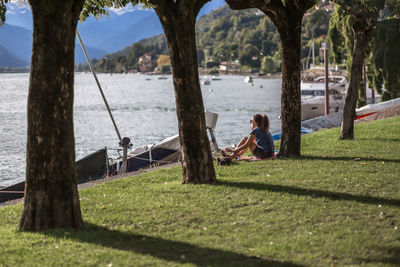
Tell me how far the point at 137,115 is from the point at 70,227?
53247 millimetres

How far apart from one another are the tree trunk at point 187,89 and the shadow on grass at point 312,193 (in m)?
0.53

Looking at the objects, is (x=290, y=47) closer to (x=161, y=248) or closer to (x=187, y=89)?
(x=187, y=89)

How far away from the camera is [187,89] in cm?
903

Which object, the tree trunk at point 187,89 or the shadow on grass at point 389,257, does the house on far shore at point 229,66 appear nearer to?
the tree trunk at point 187,89

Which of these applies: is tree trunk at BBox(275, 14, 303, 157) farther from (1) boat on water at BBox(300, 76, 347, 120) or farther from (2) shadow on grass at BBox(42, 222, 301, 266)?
(1) boat on water at BBox(300, 76, 347, 120)

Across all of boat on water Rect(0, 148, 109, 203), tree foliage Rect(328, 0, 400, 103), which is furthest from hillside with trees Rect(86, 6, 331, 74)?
boat on water Rect(0, 148, 109, 203)

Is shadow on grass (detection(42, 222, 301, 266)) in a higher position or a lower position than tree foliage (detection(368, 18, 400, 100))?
lower

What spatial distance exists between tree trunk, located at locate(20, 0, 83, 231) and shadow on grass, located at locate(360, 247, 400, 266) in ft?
11.6

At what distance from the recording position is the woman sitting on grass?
483 inches

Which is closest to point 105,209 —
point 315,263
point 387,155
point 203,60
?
point 315,263

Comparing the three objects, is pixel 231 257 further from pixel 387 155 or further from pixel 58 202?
pixel 387 155

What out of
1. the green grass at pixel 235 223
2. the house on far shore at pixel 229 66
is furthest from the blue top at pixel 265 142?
the house on far shore at pixel 229 66

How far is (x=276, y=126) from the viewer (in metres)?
45.7

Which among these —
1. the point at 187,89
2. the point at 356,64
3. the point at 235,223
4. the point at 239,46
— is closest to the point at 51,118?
the point at 235,223
